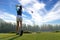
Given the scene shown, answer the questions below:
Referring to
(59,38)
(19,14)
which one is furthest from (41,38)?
(19,14)

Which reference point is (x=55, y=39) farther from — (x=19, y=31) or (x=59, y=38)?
(x=19, y=31)

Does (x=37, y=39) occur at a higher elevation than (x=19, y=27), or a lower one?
lower

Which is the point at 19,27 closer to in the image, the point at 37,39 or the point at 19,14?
the point at 19,14

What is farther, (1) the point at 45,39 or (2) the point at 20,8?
(2) the point at 20,8

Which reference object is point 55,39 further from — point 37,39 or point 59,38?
point 37,39

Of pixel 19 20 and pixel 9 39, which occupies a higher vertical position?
pixel 19 20

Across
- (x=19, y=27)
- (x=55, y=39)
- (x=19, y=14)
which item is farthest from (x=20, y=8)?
(x=55, y=39)

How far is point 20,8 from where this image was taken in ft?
75.1

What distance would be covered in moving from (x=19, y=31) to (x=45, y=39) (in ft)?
17.3

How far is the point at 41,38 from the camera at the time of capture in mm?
19359

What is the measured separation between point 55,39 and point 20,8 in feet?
24.0

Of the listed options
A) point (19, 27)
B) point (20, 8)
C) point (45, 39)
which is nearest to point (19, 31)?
point (19, 27)

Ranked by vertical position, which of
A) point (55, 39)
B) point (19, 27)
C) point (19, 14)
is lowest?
point (55, 39)

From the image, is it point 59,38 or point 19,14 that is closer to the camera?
point 59,38
